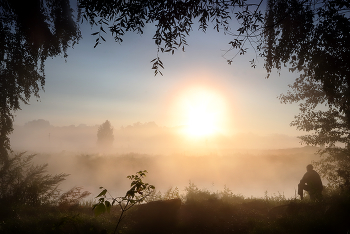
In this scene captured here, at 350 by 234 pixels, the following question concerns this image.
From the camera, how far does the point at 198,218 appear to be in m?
7.17

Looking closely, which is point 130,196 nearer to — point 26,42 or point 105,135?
point 26,42

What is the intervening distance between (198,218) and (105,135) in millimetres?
82212

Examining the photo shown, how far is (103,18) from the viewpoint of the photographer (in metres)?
4.08

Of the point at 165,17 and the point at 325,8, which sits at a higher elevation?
the point at 325,8

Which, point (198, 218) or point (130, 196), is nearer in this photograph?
point (130, 196)

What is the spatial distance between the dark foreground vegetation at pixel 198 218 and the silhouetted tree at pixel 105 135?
77.7 m

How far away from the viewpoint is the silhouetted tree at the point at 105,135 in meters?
82.8

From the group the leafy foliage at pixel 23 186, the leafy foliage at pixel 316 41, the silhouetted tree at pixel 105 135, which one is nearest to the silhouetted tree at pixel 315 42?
the leafy foliage at pixel 316 41

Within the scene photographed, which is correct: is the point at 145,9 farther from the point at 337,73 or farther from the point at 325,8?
the point at 337,73

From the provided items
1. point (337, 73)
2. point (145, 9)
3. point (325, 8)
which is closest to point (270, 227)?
point (337, 73)

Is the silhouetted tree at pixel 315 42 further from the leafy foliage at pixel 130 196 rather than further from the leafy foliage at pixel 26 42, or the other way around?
the leafy foliage at pixel 26 42

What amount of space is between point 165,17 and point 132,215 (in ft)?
23.0

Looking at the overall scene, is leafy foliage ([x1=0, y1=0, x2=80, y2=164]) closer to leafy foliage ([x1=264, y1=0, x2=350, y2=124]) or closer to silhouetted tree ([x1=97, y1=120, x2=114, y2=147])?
leafy foliage ([x1=264, y1=0, x2=350, y2=124])

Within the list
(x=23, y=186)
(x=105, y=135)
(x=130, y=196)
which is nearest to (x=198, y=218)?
(x=130, y=196)
